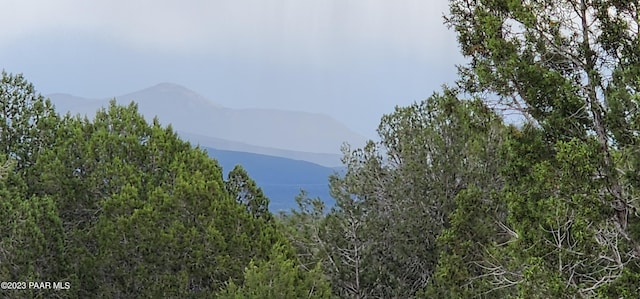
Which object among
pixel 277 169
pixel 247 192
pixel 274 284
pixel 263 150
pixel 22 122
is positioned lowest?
pixel 277 169

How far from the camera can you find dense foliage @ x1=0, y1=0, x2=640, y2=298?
5.84m

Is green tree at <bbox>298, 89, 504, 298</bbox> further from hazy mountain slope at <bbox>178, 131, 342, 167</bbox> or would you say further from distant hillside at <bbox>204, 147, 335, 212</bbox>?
hazy mountain slope at <bbox>178, 131, 342, 167</bbox>

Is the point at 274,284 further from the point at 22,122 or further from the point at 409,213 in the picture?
the point at 22,122

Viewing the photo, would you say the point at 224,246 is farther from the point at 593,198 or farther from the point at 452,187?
the point at 593,198

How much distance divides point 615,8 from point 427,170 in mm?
6925

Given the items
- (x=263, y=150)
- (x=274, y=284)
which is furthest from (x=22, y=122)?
(x=263, y=150)

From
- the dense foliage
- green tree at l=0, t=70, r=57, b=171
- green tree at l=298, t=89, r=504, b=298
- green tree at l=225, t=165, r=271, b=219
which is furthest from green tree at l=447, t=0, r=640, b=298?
green tree at l=0, t=70, r=57, b=171

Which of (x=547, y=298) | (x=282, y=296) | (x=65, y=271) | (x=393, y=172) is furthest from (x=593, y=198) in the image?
(x=65, y=271)

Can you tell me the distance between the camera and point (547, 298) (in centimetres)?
573

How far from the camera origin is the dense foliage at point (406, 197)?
5836 millimetres

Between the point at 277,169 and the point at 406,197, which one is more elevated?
the point at 406,197

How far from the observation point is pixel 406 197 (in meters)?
12.8

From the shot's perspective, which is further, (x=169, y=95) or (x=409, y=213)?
(x=169, y=95)

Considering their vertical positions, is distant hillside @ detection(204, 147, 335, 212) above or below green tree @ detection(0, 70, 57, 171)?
below
